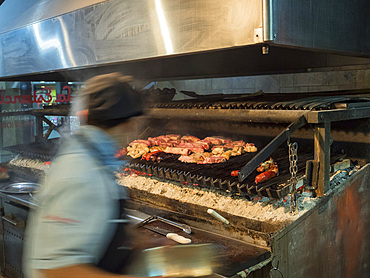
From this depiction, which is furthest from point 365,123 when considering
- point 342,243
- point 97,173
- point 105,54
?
point 97,173

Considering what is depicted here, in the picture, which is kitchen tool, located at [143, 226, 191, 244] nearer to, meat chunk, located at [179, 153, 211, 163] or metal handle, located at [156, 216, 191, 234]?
metal handle, located at [156, 216, 191, 234]

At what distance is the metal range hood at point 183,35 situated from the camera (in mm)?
1734

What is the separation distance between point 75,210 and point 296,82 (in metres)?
2.89

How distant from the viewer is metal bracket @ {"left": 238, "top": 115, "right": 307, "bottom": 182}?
1944mm

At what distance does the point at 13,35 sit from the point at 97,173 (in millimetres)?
2797

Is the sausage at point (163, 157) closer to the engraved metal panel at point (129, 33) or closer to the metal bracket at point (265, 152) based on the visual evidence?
the engraved metal panel at point (129, 33)

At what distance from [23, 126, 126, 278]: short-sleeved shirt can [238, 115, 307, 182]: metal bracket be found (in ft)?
2.93

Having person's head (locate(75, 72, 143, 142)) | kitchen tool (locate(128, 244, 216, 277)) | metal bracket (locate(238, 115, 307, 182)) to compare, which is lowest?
kitchen tool (locate(128, 244, 216, 277))

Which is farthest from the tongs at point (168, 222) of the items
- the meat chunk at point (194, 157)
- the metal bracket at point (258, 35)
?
the metal bracket at point (258, 35)

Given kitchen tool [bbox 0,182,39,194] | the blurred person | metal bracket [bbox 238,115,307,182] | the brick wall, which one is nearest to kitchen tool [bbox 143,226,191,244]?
metal bracket [bbox 238,115,307,182]

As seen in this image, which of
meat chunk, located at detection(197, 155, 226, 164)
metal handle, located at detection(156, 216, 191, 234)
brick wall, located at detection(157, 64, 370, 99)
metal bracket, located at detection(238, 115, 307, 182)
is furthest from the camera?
brick wall, located at detection(157, 64, 370, 99)

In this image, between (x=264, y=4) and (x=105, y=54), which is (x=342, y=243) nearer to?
(x=264, y=4)

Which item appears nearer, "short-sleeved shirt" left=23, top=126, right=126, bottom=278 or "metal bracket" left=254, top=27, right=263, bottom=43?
"short-sleeved shirt" left=23, top=126, right=126, bottom=278

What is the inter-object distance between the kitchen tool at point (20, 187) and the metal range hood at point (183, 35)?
3.63 feet
